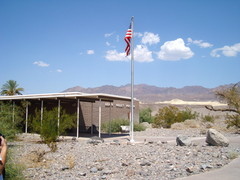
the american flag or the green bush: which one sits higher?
the american flag

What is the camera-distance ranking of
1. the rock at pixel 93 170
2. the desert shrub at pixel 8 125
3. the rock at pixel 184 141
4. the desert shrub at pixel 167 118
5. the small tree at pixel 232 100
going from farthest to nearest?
1. the desert shrub at pixel 167 118
2. the small tree at pixel 232 100
3. the rock at pixel 184 141
4. the rock at pixel 93 170
5. the desert shrub at pixel 8 125

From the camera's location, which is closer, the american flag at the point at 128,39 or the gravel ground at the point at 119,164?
the gravel ground at the point at 119,164

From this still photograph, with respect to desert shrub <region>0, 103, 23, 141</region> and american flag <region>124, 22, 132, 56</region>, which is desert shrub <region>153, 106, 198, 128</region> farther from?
desert shrub <region>0, 103, 23, 141</region>

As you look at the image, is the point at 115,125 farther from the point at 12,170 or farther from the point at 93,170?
the point at 12,170

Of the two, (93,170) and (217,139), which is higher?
(217,139)

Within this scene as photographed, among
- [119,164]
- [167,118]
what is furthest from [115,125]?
[119,164]

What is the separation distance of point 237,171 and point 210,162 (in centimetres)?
182

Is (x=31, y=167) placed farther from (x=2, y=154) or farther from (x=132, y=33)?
(x=132, y=33)

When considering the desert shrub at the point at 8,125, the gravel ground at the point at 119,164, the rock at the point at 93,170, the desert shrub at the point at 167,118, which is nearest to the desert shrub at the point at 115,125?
the desert shrub at the point at 167,118

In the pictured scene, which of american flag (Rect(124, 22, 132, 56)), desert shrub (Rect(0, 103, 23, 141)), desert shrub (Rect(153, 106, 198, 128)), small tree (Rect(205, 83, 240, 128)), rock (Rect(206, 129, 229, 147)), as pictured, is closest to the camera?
desert shrub (Rect(0, 103, 23, 141))

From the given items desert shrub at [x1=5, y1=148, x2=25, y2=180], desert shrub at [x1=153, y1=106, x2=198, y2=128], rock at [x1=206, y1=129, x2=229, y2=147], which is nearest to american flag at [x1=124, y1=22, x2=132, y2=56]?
rock at [x1=206, y1=129, x2=229, y2=147]

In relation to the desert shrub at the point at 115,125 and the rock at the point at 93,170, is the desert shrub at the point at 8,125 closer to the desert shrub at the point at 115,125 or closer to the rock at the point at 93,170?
the rock at the point at 93,170

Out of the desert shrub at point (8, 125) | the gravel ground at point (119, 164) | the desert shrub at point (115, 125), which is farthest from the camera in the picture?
the desert shrub at point (115, 125)

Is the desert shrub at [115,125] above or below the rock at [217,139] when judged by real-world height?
below
